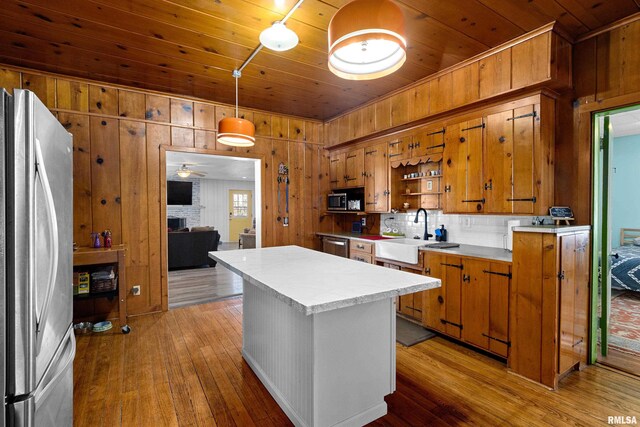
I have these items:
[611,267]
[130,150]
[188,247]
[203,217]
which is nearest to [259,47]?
[130,150]

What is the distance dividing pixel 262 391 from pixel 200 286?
328 centimetres

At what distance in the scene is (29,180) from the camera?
3.69 feet

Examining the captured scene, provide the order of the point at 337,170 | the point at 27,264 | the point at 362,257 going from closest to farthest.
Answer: the point at 27,264 < the point at 362,257 < the point at 337,170

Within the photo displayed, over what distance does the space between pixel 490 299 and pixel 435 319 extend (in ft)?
2.09

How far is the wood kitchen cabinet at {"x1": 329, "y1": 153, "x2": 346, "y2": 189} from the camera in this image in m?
4.78

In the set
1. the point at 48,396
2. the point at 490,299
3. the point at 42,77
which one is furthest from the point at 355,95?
the point at 48,396

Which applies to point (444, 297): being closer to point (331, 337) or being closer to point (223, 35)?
point (331, 337)

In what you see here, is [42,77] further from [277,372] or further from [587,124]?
[587,124]

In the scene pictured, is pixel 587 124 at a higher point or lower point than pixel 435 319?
higher

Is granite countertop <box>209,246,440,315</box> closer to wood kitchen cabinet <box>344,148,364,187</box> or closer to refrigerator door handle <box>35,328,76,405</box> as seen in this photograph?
refrigerator door handle <box>35,328,76,405</box>

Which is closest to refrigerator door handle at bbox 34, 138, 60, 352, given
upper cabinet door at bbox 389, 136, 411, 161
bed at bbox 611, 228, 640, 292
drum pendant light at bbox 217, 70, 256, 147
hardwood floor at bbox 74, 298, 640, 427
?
hardwood floor at bbox 74, 298, 640, 427

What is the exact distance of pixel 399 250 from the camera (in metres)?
3.39

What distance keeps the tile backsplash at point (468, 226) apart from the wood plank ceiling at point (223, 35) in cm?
157

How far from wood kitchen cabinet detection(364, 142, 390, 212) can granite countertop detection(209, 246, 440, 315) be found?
182 cm
